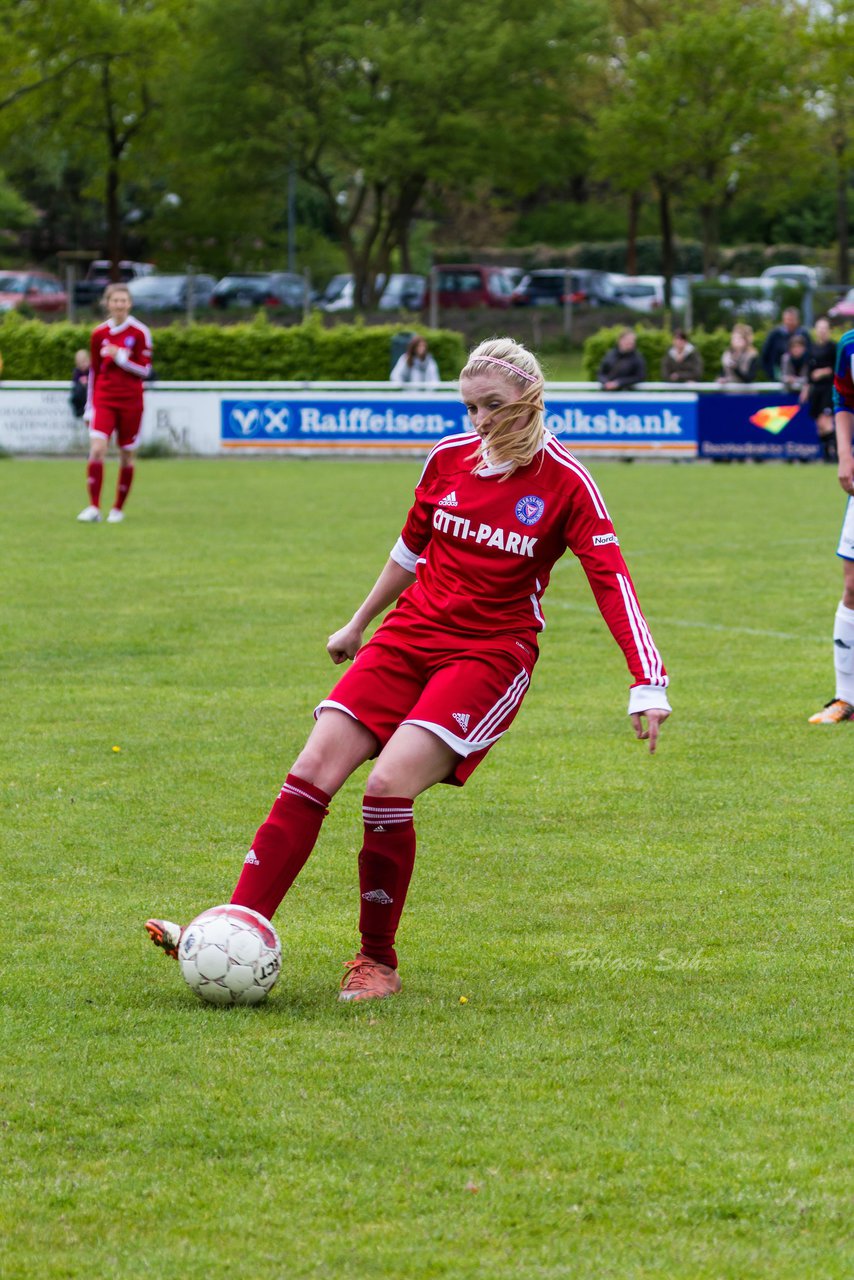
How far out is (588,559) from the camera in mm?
4906

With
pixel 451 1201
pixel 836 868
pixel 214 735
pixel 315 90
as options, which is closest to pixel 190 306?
pixel 315 90

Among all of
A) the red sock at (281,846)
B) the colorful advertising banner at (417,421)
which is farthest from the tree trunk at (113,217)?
the red sock at (281,846)

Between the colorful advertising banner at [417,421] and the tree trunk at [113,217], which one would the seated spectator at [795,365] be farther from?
the tree trunk at [113,217]

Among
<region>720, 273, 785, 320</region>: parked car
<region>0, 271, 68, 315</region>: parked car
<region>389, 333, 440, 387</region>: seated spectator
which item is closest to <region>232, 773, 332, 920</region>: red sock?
<region>389, 333, 440, 387</region>: seated spectator

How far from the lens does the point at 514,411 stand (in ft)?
15.9

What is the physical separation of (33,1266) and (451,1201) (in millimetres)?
794

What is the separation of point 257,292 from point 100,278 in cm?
1161

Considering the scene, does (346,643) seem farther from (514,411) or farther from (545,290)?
(545,290)

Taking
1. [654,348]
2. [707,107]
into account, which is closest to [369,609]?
[654,348]

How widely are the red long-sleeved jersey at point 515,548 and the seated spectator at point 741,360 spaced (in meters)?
23.4

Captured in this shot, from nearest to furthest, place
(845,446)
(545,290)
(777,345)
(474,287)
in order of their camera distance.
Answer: (845,446) → (777,345) → (474,287) → (545,290)

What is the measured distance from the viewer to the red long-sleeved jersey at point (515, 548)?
489 centimetres

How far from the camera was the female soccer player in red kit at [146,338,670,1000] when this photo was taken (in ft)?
15.5

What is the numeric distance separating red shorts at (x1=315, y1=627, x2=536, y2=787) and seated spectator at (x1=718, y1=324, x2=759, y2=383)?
23.6m
